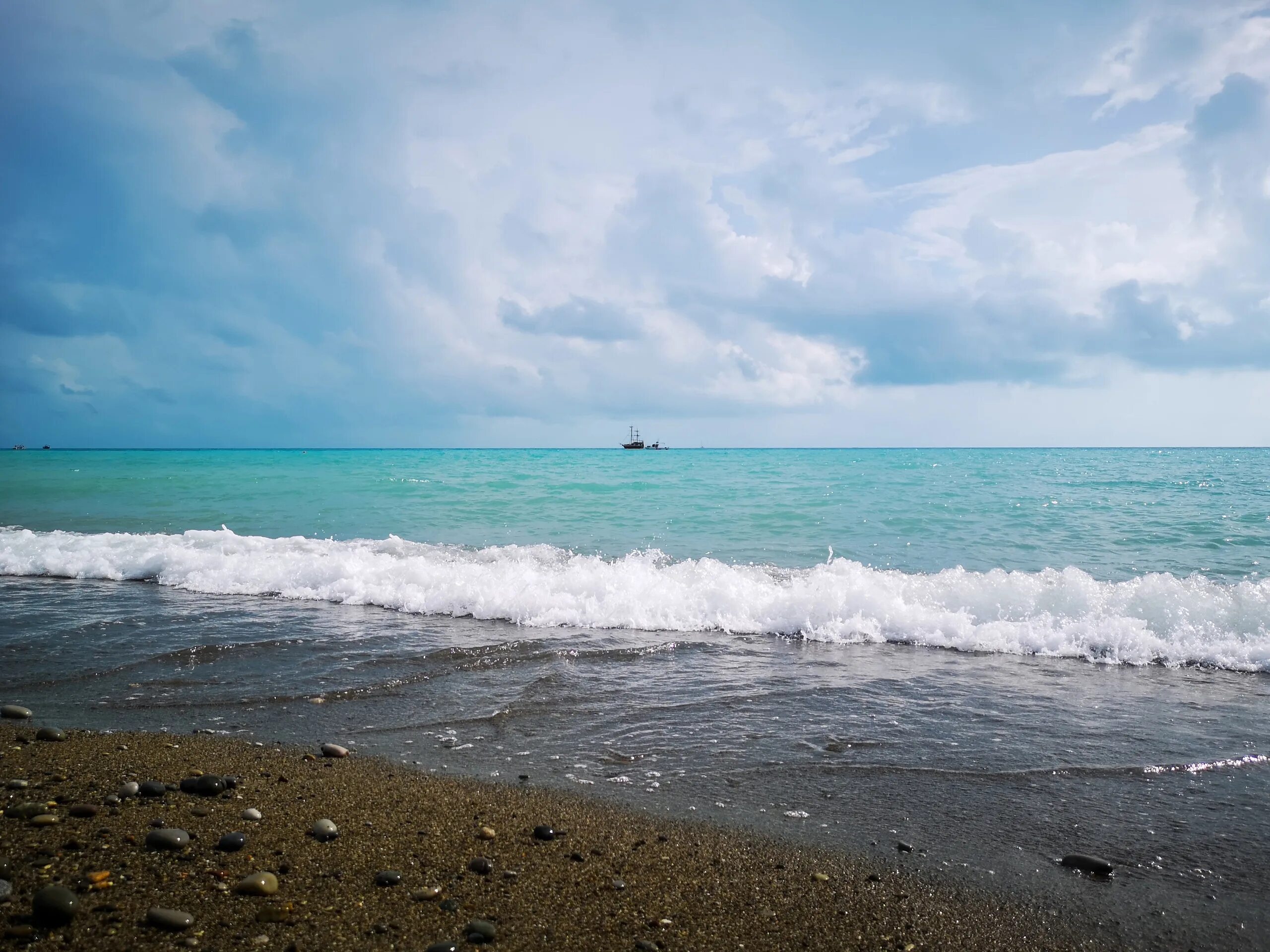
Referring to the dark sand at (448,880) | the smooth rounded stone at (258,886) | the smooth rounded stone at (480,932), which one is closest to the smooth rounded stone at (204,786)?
the dark sand at (448,880)

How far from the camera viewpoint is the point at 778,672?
8.10m

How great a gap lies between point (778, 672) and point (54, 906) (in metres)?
6.63

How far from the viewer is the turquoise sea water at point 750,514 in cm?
1653

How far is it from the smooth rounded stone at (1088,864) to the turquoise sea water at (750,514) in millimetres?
10924

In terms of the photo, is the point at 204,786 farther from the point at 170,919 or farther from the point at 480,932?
the point at 480,932

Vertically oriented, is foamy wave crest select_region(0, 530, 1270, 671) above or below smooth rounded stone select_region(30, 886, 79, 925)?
below

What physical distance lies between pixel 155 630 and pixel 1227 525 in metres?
26.0

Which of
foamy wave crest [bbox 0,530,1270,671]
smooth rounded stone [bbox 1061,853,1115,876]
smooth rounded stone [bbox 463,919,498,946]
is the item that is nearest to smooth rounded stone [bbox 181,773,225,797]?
smooth rounded stone [bbox 463,919,498,946]

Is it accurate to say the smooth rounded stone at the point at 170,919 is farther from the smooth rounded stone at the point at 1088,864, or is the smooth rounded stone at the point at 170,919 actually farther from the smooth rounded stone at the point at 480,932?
the smooth rounded stone at the point at 1088,864

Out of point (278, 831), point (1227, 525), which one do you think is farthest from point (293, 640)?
point (1227, 525)

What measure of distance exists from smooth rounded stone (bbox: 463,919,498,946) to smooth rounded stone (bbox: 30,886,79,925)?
1.72m

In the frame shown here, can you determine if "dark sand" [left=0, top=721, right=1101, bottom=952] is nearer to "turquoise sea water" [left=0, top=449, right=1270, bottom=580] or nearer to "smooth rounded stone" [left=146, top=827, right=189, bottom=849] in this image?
"smooth rounded stone" [left=146, top=827, right=189, bottom=849]

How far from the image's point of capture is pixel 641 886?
3.70 metres

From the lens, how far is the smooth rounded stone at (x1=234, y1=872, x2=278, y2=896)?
11.0 feet
